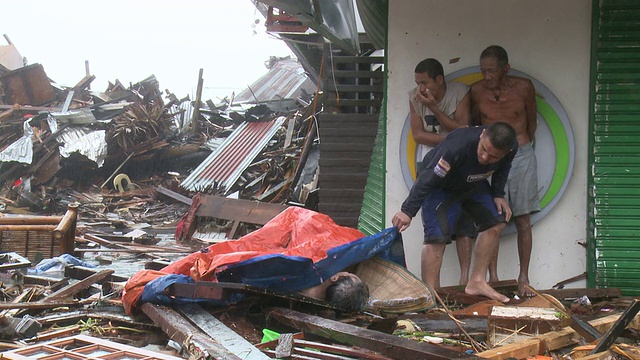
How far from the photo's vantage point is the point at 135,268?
10539 mm

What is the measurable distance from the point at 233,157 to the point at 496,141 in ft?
42.0

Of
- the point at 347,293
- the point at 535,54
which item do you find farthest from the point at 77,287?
the point at 535,54

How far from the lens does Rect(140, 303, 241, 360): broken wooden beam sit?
4891 millimetres

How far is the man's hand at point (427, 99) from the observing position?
7.27 m

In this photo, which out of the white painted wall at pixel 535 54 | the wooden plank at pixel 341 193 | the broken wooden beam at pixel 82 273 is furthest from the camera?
the wooden plank at pixel 341 193

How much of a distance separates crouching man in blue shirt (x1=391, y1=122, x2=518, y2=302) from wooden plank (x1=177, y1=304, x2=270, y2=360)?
6.53ft

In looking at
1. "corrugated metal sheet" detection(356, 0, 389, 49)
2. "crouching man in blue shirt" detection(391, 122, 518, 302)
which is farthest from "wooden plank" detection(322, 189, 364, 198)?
"crouching man in blue shirt" detection(391, 122, 518, 302)

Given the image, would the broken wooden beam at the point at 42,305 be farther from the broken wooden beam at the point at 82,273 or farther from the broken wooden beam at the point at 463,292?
the broken wooden beam at the point at 463,292

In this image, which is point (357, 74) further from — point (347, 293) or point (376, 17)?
point (347, 293)

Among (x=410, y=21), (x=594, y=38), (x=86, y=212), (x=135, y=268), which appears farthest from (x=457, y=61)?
(x=86, y=212)

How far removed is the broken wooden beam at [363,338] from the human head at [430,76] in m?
2.73

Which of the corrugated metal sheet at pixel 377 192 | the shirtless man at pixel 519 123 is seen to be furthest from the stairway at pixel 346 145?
the shirtless man at pixel 519 123

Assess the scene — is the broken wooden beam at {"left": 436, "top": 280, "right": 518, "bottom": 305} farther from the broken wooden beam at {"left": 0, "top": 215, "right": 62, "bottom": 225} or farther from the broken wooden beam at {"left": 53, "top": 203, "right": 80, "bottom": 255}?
the broken wooden beam at {"left": 0, "top": 215, "right": 62, "bottom": 225}

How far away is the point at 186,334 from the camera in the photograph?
17.2 feet
